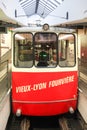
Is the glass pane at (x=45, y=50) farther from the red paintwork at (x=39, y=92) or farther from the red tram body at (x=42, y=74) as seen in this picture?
the red paintwork at (x=39, y=92)

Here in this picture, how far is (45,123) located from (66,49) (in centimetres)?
193

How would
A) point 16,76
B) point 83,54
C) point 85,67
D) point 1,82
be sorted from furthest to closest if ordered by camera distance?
1. point 83,54
2. point 85,67
3. point 1,82
4. point 16,76

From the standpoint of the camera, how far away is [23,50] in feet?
23.5

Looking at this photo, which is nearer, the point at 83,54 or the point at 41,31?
the point at 41,31

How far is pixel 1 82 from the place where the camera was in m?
7.56

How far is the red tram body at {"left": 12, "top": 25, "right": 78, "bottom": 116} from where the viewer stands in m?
6.94

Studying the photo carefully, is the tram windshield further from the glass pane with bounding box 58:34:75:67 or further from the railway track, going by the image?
the railway track

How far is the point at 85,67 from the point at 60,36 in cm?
217

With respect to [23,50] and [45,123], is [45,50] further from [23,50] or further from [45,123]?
[45,123]

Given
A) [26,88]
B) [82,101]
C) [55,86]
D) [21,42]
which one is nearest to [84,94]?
[82,101]

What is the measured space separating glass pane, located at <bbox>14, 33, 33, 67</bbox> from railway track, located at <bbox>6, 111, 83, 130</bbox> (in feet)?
4.67

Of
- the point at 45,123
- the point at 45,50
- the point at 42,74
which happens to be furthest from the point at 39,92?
the point at 45,123

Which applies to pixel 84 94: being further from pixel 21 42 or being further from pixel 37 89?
pixel 21 42

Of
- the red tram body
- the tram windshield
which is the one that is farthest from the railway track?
the tram windshield
